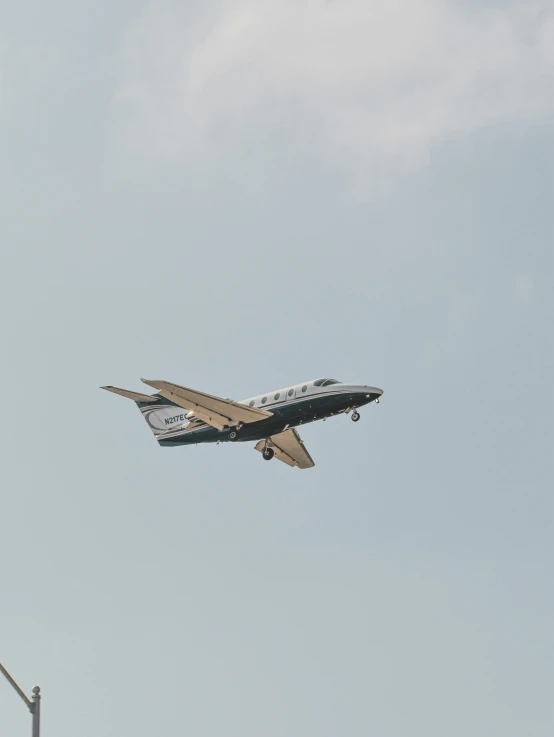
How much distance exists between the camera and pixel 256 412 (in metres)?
60.9

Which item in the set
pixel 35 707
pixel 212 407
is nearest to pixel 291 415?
pixel 212 407

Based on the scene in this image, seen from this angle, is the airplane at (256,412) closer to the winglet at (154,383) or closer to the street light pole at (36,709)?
the winglet at (154,383)

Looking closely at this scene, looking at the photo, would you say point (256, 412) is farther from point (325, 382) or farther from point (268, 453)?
point (268, 453)

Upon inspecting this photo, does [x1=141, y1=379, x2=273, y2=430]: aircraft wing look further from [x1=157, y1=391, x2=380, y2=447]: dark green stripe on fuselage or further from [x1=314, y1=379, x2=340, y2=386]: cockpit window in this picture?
[x1=314, y1=379, x2=340, y2=386]: cockpit window

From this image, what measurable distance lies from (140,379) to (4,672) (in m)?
31.5

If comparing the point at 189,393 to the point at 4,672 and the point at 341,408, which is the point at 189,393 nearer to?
the point at 341,408

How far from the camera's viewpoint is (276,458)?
70.1 metres

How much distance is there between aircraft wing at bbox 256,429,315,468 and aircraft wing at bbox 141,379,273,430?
4316 millimetres

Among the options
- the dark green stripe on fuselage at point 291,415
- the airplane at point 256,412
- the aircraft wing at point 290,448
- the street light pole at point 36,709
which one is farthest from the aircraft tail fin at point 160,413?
the street light pole at point 36,709

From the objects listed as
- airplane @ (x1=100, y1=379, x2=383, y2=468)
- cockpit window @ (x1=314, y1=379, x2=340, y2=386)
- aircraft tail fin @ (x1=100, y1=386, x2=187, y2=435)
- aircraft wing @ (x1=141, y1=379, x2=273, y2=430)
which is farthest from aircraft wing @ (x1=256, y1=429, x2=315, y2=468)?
cockpit window @ (x1=314, y1=379, x2=340, y2=386)

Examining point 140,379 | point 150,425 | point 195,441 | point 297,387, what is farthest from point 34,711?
point 150,425

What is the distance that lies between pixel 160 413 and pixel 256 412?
10520 millimetres

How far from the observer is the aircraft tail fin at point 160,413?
222 feet

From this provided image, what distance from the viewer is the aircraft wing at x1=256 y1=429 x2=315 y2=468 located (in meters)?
67.1
